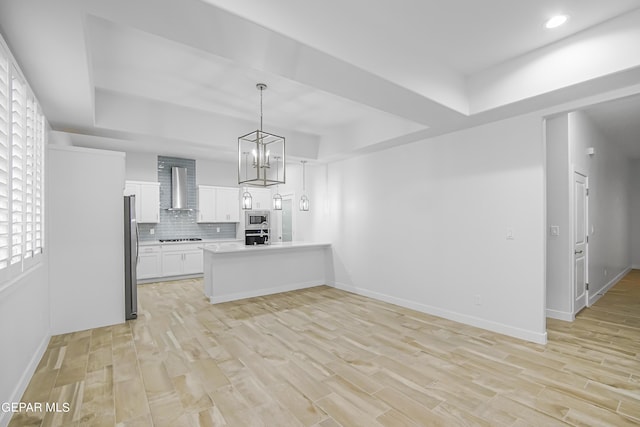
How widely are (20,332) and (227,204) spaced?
5.64 m

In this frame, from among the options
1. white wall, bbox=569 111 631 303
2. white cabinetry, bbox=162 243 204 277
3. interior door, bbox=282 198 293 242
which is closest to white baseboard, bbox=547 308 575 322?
white wall, bbox=569 111 631 303

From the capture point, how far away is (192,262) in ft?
23.5

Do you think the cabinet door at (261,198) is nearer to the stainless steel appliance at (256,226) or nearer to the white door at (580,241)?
the stainless steel appliance at (256,226)

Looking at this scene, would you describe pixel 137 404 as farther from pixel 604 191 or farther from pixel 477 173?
pixel 604 191

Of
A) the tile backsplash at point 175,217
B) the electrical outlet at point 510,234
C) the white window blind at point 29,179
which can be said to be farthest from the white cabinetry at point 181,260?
the electrical outlet at point 510,234

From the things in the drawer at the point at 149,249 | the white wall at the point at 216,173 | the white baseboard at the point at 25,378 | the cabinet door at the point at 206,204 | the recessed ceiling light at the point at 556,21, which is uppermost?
the recessed ceiling light at the point at 556,21

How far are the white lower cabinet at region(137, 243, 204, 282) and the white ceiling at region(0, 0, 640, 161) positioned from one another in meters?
3.08

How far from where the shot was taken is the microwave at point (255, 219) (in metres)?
8.10

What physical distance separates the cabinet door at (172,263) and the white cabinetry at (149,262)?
0.09 meters

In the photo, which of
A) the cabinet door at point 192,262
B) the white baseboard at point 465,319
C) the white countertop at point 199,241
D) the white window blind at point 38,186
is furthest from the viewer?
the cabinet door at point 192,262

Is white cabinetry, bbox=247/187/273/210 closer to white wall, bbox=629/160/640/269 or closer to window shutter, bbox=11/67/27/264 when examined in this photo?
window shutter, bbox=11/67/27/264

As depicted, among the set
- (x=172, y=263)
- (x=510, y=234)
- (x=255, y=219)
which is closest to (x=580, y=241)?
(x=510, y=234)

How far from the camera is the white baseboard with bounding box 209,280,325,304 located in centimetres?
523

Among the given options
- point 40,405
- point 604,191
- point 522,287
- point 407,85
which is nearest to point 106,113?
point 40,405
